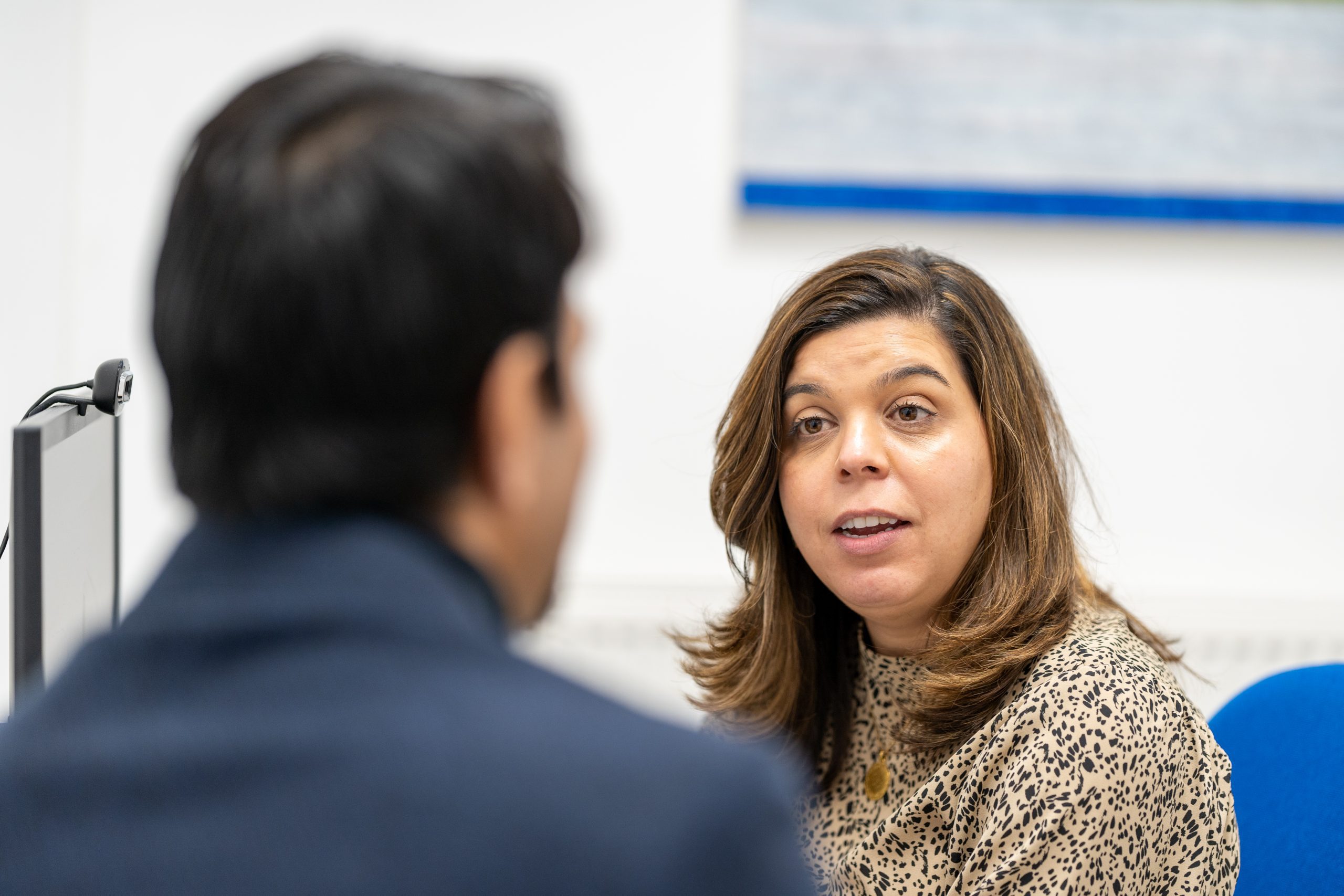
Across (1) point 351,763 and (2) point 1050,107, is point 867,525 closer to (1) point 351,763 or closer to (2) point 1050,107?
(1) point 351,763

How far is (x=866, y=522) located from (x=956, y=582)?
13 cm

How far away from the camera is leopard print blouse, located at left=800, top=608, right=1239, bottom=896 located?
1025 mm

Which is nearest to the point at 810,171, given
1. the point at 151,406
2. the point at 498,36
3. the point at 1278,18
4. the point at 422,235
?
the point at 498,36

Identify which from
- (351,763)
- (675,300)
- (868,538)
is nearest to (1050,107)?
(675,300)

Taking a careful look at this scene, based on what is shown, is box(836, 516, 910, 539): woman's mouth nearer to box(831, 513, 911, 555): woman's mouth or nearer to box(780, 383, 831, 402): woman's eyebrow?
box(831, 513, 911, 555): woman's mouth

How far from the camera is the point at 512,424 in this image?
1.75 feet

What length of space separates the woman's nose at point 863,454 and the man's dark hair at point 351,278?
74 centimetres

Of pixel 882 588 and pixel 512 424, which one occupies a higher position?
pixel 512 424

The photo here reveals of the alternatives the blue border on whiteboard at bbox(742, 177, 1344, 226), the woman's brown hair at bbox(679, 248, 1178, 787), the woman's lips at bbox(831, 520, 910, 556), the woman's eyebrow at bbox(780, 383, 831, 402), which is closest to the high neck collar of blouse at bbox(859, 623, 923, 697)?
the woman's brown hair at bbox(679, 248, 1178, 787)

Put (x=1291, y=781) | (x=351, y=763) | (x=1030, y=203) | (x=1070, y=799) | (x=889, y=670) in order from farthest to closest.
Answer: (x=1030, y=203) < (x=889, y=670) < (x=1291, y=781) < (x=1070, y=799) < (x=351, y=763)

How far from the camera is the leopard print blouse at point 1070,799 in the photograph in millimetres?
1025

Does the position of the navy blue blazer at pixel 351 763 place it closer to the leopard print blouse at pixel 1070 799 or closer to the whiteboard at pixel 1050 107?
the leopard print blouse at pixel 1070 799

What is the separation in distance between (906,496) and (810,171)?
1.10 meters

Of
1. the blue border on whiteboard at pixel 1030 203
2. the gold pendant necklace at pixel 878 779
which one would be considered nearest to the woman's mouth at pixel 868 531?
the gold pendant necklace at pixel 878 779
